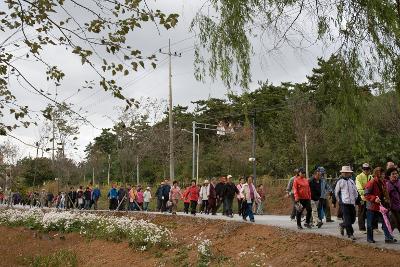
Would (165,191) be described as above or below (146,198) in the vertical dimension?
above

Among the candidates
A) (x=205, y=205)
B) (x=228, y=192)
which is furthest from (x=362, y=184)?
(x=205, y=205)

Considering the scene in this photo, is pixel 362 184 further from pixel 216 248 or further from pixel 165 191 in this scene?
pixel 165 191

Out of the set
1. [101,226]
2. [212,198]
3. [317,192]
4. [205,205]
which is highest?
[317,192]

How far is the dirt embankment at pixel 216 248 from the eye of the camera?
10969mm

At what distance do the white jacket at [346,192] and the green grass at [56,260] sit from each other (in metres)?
10.2

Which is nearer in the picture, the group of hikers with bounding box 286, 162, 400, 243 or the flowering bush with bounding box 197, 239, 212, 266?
the group of hikers with bounding box 286, 162, 400, 243

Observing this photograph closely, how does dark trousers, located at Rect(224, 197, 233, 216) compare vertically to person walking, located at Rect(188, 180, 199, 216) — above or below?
below

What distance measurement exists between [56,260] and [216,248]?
261 inches

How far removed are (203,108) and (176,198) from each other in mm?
Answer: 27090

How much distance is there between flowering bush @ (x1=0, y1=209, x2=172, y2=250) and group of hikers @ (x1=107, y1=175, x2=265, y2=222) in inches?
100

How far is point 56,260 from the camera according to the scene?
18312mm

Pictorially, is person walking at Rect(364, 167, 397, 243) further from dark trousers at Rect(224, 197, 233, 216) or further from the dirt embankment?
dark trousers at Rect(224, 197, 233, 216)

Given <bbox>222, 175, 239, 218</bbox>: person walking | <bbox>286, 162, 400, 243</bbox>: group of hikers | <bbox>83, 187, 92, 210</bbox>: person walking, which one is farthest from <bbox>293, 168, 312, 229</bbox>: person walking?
<bbox>83, 187, 92, 210</bbox>: person walking

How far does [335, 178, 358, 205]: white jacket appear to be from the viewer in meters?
11.9
